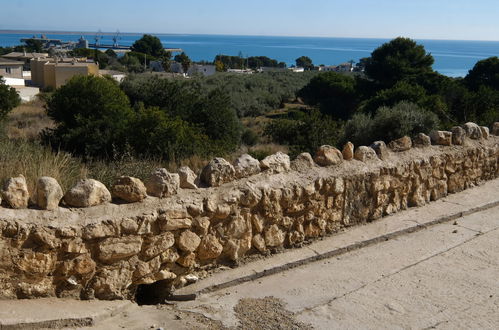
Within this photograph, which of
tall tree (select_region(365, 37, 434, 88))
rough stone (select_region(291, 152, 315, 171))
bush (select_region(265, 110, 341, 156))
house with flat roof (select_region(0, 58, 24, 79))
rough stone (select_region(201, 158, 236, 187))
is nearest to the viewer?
rough stone (select_region(201, 158, 236, 187))

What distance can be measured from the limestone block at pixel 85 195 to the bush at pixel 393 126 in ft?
31.6

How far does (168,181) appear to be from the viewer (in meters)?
4.21

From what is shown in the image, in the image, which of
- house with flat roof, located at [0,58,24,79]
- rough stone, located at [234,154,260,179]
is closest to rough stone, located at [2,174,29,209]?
rough stone, located at [234,154,260,179]

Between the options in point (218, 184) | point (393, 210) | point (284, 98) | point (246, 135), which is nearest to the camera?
point (218, 184)

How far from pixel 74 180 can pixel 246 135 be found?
1600 centimetres

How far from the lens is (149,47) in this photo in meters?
83.1

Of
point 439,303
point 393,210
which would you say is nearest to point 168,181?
point 439,303

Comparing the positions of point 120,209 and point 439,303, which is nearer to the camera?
point 120,209

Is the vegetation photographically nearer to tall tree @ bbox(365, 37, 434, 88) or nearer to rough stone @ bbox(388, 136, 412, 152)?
tall tree @ bbox(365, 37, 434, 88)

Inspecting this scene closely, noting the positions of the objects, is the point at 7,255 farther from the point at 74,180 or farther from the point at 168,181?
the point at 74,180

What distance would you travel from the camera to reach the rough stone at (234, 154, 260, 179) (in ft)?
15.5

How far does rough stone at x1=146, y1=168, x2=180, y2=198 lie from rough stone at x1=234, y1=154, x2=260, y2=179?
0.67 metres

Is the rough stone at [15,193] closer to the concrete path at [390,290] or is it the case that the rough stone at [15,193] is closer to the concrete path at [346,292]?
the concrete path at [346,292]

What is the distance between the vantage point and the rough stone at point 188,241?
4176mm
